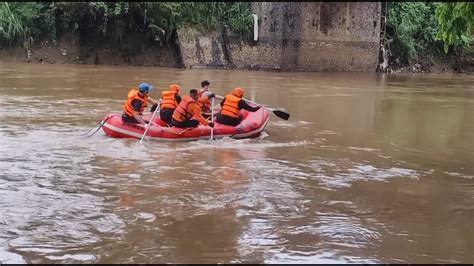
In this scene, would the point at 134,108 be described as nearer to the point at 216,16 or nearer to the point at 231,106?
the point at 231,106

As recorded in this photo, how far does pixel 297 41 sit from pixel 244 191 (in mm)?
21731

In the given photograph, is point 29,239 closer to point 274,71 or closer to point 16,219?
point 16,219

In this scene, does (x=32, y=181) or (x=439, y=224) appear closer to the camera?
(x=439, y=224)

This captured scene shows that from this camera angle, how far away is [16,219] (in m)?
5.81

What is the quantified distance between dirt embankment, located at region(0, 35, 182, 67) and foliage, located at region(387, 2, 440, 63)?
36.4ft

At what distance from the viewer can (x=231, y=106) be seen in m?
11.0

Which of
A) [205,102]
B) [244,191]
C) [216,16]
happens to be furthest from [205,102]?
[216,16]

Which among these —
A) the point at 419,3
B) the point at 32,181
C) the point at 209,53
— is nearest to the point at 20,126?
the point at 32,181

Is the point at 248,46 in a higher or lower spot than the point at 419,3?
lower

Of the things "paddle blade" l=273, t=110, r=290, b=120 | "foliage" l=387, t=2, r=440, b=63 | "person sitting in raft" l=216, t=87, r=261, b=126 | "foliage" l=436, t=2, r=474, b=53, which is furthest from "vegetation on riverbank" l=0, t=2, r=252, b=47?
"foliage" l=436, t=2, r=474, b=53

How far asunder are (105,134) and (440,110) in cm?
887

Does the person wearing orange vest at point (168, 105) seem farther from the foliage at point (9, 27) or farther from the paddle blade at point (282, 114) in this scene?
the foliage at point (9, 27)

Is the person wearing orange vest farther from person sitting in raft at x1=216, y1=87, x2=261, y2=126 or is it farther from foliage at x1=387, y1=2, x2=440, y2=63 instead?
foliage at x1=387, y1=2, x2=440, y2=63

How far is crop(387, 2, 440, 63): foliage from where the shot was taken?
30.7 meters
